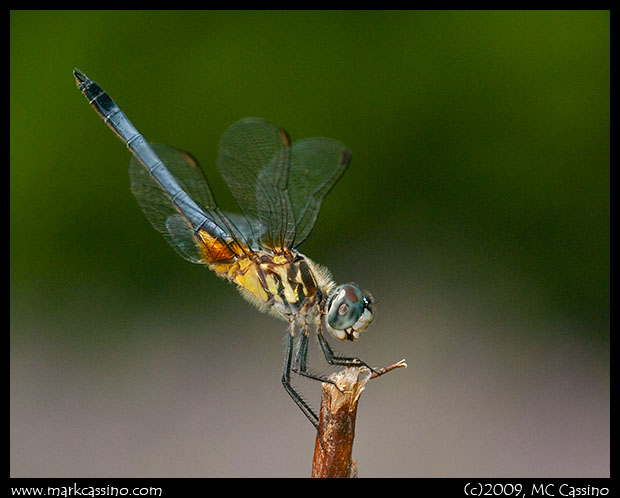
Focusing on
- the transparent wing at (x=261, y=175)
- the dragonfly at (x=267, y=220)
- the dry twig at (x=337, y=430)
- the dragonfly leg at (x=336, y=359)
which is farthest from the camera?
the transparent wing at (x=261, y=175)

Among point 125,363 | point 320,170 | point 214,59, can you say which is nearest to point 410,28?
point 214,59

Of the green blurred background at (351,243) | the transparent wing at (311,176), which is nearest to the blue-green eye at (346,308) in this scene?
the transparent wing at (311,176)

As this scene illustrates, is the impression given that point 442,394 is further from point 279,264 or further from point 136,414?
point 279,264

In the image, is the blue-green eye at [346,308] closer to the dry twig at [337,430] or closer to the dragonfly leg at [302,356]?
the dragonfly leg at [302,356]

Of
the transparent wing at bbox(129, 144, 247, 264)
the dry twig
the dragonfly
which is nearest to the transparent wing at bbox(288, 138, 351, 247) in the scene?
the dragonfly

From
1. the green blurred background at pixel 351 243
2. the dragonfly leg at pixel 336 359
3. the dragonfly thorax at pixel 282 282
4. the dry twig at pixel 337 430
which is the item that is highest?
the green blurred background at pixel 351 243
